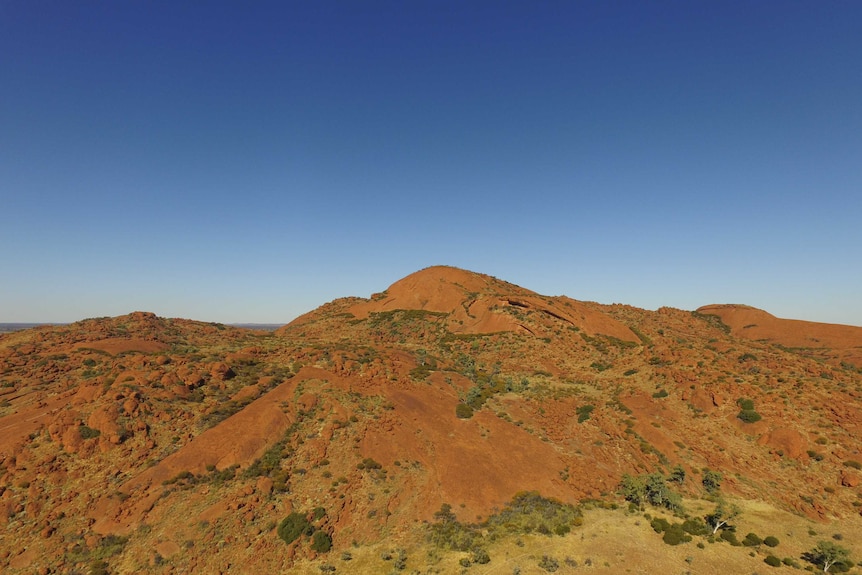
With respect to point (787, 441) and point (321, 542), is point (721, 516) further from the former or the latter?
point (321, 542)

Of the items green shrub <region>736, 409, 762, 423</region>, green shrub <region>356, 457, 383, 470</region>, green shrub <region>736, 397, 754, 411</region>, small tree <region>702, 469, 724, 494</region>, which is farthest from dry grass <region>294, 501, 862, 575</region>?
green shrub <region>736, 397, 754, 411</region>

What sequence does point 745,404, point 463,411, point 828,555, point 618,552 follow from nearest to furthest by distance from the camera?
1. point 828,555
2. point 618,552
3. point 745,404
4. point 463,411

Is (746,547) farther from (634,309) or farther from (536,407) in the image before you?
(634,309)

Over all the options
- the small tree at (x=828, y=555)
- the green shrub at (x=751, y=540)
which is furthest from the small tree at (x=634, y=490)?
the small tree at (x=828, y=555)

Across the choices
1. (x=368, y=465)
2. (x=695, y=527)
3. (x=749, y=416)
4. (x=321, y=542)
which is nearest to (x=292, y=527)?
(x=321, y=542)

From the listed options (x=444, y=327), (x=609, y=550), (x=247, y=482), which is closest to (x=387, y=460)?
(x=247, y=482)

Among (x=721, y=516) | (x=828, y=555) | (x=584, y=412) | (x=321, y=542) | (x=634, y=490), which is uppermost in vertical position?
(x=584, y=412)
